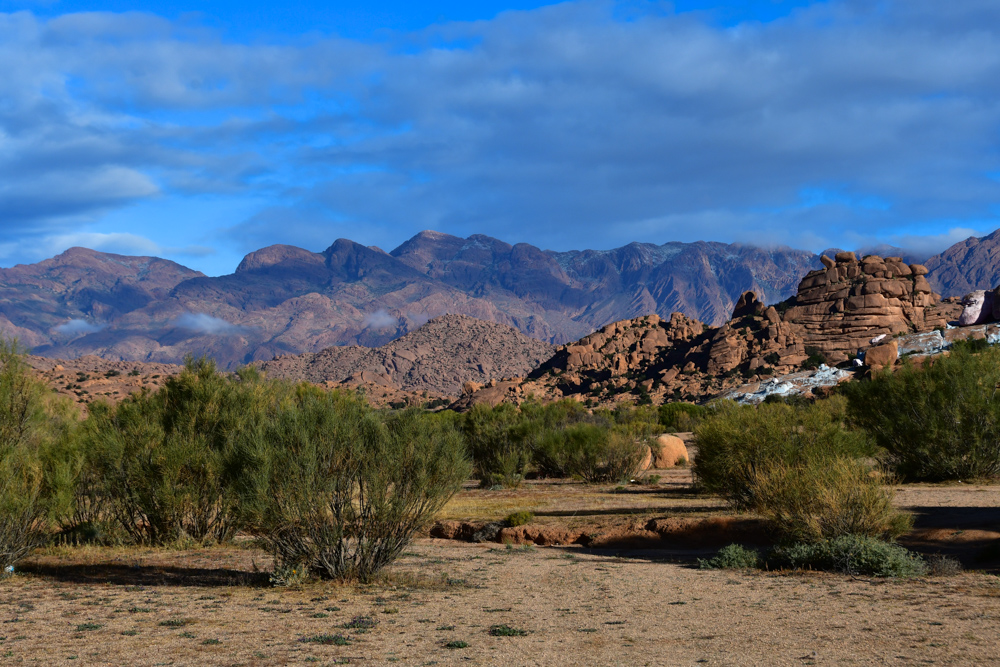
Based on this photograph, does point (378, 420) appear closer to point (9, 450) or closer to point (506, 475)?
point (9, 450)

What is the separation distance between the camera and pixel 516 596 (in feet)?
48.1

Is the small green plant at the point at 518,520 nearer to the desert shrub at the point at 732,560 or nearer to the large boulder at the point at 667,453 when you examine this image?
the desert shrub at the point at 732,560

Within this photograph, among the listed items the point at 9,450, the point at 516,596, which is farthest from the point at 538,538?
the point at 9,450

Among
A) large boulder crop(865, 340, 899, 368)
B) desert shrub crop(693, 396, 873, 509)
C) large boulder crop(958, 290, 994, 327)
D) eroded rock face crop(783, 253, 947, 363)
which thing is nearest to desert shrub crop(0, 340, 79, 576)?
desert shrub crop(693, 396, 873, 509)

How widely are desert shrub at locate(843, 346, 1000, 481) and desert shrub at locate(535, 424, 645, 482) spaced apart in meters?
11.0

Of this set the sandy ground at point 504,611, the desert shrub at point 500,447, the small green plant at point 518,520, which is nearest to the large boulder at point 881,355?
the desert shrub at point 500,447

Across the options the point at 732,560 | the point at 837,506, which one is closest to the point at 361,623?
the point at 732,560

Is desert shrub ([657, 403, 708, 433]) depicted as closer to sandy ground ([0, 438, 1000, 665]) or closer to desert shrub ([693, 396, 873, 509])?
desert shrub ([693, 396, 873, 509])

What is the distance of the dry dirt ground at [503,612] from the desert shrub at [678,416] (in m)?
50.5

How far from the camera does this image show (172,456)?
18.3 m

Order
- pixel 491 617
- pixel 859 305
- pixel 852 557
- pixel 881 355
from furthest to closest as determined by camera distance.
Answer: pixel 859 305 < pixel 881 355 < pixel 852 557 < pixel 491 617

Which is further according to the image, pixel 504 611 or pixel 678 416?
pixel 678 416

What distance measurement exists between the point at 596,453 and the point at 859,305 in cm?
7864

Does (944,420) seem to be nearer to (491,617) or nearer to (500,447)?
(500,447)
